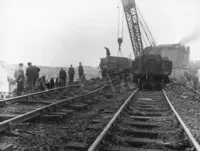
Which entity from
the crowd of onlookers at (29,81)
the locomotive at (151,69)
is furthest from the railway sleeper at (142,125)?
the locomotive at (151,69)

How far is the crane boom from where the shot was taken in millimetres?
29219

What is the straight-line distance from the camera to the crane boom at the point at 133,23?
1150 inches

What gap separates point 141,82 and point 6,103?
37.5 feet

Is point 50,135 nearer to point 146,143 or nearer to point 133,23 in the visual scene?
point 146,143

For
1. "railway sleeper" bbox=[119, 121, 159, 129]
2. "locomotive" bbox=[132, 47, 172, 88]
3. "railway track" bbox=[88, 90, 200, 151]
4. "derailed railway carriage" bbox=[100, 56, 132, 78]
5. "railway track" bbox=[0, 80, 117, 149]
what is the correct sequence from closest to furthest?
"railway track" bbox=[88, 90, 200, 151], "railway track" bbox=[0, 80, 117, 149], "railway sleeper" bbox=[119, 121, 159, 129], "locomotive" bbox=[132, 47, 172, 88], "derailed railway carriage" bbox=[100, 56, 132, 78]

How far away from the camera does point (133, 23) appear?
30.2 meters

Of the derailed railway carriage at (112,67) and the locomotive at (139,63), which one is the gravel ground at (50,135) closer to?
the locomotive at (139,63)

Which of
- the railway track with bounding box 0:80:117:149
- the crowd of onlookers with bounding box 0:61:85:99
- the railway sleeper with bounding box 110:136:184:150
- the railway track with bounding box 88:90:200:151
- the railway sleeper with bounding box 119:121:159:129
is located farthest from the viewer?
the crowd of onlookers with bounding box 0:61:85:99

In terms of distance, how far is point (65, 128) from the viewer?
557cm

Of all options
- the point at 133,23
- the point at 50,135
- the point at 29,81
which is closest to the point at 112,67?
the point at 133,23

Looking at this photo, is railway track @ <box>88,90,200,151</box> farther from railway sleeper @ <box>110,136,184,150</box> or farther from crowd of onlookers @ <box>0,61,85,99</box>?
crowd of onlookers @ <box>0,61,85,99</box>

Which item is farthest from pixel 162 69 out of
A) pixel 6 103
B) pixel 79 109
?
pixel 6 103

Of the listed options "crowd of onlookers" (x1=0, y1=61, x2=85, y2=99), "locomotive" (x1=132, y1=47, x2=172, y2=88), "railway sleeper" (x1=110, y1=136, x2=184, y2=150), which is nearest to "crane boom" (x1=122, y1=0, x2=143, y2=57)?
"locomotive" (x1=132, y1=47, x2=172, y2=88)

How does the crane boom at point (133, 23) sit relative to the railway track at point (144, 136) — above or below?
above
